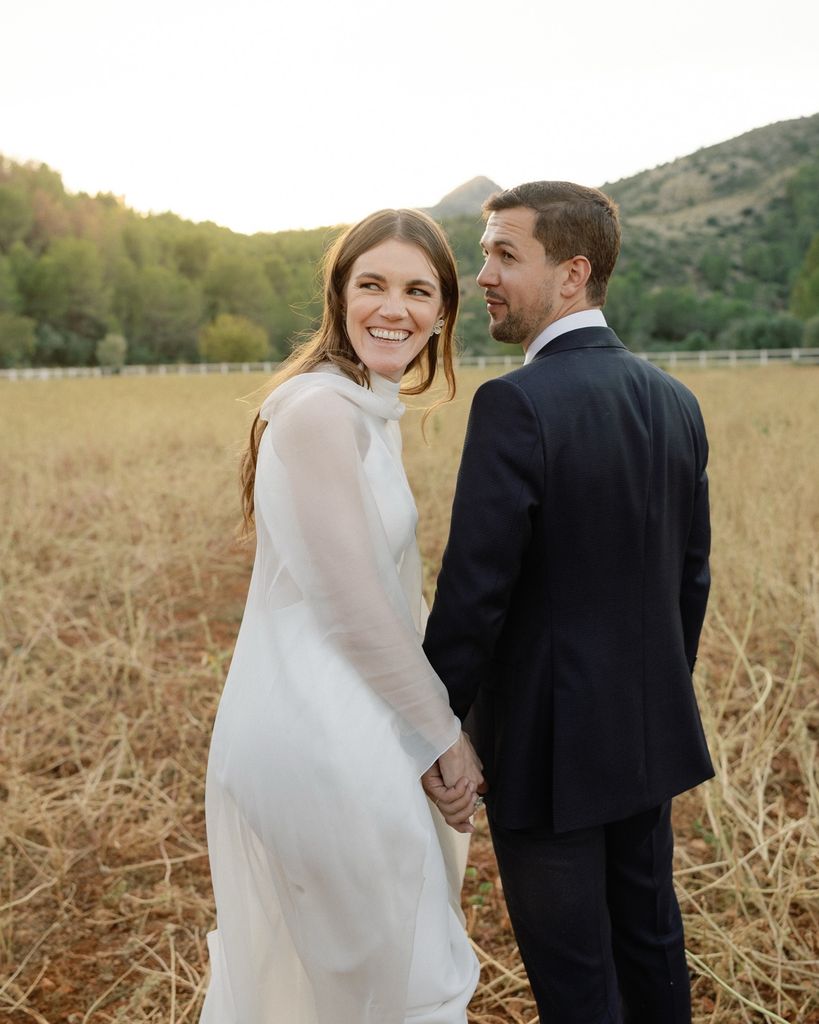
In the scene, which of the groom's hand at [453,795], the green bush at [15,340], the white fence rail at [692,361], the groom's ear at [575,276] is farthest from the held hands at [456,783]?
the green bush at [15,340]

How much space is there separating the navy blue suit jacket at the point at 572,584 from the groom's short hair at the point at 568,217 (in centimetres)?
15

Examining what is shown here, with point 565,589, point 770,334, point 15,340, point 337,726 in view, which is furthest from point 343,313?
point 15,340

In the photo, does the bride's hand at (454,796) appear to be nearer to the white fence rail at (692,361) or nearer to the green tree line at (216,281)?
the white fence rail at (692,361)

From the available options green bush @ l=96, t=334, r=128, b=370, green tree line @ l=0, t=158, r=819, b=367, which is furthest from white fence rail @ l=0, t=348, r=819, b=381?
green bush @ l=96, t=334, r=128, b=370

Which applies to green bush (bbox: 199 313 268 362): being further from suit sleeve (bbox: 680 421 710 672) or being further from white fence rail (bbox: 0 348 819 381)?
suit sleeve (bbox: 680 421 710 672)

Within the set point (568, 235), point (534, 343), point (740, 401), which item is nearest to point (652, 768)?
point (534, 343)

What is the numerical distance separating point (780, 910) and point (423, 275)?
7.19ft

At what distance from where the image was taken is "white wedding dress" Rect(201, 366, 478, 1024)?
5.89 feet

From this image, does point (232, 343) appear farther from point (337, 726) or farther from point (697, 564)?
point (337, 726)

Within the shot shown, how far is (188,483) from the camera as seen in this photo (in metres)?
9.04

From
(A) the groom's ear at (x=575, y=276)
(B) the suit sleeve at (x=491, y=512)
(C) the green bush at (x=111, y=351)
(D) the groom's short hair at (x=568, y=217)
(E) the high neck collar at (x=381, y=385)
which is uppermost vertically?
→ (D) the groom's short hair at (x=568, y=217)

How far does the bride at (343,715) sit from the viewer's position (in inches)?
70.8

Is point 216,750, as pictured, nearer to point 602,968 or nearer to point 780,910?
point 602,968

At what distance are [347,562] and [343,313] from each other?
583 millimetres
